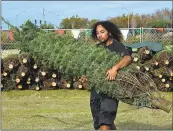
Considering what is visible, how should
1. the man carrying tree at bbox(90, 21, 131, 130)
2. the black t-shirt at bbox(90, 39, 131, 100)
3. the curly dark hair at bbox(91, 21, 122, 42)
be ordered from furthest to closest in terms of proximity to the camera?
the curly dark hair at bbox(91, 21, 122, 42) → the black t-shirt at bbox(90, 39, 131, 100) → the man carrying tree at bbox(90, 21, 131, 130)

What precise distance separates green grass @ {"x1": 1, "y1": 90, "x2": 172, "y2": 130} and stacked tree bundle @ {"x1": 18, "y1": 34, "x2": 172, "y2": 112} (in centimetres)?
223

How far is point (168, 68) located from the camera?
37.7ft

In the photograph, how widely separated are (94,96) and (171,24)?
993 inches

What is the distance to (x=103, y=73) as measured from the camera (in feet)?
16.1

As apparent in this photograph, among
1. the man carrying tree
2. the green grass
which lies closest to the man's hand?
the man carrying tree

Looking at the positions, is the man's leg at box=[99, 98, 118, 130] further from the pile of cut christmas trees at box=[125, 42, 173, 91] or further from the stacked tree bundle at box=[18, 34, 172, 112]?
the pile of cut christmas trees at box=[125, 42, 173, 91]

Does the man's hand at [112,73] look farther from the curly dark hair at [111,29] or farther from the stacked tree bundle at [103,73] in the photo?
the curly dark hair at [111,29]

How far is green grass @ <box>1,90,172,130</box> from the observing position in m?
7.47

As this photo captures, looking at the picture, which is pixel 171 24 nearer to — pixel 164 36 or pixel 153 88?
pixel 164 36

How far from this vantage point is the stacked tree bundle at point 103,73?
4.93m

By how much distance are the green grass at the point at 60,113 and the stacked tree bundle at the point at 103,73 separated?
2.23 metres

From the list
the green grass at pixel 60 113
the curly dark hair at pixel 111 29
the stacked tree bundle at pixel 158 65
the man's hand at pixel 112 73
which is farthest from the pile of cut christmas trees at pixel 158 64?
the man's hand at pixel 112 73

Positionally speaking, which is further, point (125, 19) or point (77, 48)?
point (125, 19)

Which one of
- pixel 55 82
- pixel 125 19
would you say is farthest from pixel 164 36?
pixel 125 19
